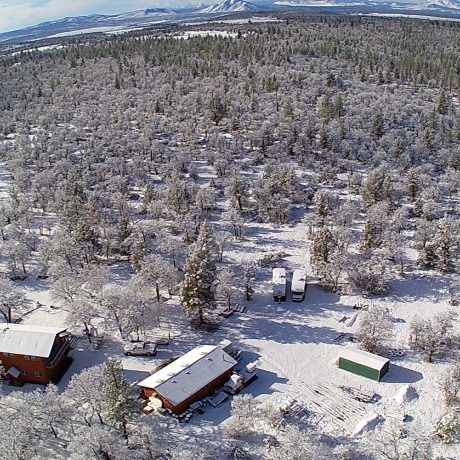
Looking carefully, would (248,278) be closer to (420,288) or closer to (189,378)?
(189,378)

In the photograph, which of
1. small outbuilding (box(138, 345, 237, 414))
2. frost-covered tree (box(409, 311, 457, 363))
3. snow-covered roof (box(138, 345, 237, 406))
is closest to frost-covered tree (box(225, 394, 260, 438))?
small outbuilding (box(138, 345, 237, 414))

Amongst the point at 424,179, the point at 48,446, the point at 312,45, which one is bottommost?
the point at 48,446

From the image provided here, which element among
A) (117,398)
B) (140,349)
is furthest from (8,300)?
(117,398)

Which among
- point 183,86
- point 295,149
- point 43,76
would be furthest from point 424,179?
point 43,76

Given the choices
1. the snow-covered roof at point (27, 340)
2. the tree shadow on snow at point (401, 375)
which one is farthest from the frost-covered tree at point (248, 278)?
the snow-covered roof at point (27, 340)

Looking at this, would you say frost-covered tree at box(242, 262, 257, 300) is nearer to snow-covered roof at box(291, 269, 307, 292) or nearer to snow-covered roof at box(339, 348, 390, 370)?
snow-covered roof at box(291, 269, 307, 292)

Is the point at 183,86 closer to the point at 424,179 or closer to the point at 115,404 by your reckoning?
the point at 424,179

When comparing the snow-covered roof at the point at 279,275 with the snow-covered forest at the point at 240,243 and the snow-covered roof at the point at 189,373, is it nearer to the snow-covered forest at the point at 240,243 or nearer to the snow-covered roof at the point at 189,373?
the snow-covered forest at the point at 240,243
